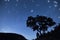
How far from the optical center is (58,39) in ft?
90.5

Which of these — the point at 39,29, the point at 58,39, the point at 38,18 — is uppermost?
the point at 38,18

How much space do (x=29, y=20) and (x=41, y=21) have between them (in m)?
4.10

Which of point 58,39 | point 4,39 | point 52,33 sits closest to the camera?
point 58,39

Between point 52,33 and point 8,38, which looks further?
point 8,38

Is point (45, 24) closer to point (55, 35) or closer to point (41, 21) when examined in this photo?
point (41, 21)

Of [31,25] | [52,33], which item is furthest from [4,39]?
[52,33]

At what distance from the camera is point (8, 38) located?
40.8m

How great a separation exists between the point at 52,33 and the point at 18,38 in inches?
556

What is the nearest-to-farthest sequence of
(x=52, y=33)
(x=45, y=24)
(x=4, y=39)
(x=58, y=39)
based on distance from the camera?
(x=58, y=39) → (x=52, y=33) → (x=4, y=39) → (x=45, y=24)

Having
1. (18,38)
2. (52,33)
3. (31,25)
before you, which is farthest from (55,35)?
(31,25)

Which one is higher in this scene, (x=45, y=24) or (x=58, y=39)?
(x=45, y=24)

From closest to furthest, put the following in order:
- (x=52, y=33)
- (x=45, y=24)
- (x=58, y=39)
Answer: (x=58, y=39) → (x=52, y=33) → (x=45, y=24)

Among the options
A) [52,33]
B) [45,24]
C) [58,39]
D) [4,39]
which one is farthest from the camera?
[45,24]

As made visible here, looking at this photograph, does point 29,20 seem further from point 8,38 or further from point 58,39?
point 58,39
